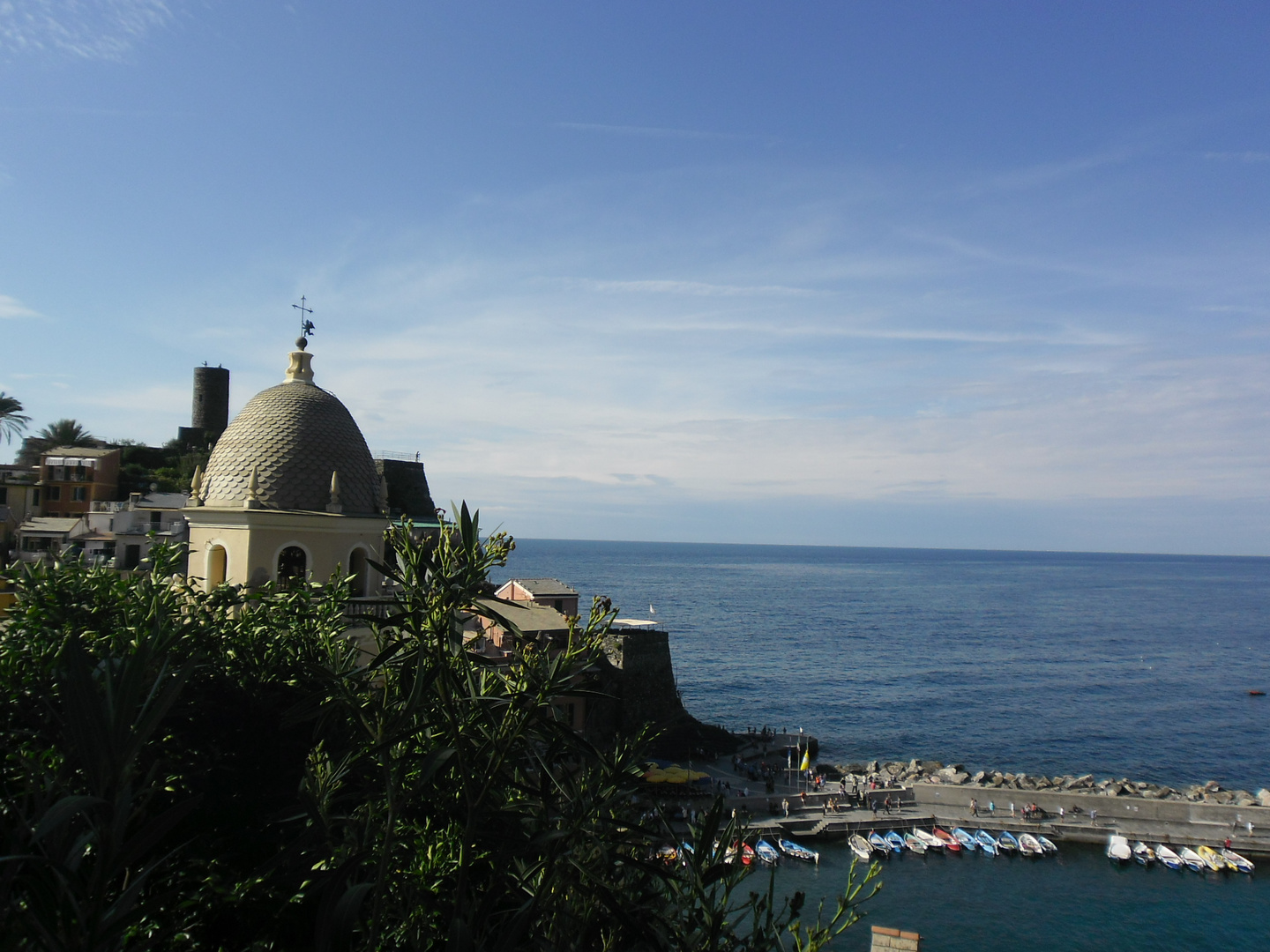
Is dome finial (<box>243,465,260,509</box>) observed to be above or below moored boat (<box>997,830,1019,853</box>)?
above

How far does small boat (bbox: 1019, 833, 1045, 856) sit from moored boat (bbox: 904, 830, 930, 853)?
355cm

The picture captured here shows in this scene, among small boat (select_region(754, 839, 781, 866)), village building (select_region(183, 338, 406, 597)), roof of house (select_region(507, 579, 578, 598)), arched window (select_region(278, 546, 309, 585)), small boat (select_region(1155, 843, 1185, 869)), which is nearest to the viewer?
village building (select_region(183, 338, 406, 597))

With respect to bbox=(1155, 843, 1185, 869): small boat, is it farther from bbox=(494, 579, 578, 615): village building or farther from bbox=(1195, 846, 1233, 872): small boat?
bbox=(494, 579, 578, 615): village building

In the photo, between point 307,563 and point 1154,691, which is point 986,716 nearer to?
point 1154,691

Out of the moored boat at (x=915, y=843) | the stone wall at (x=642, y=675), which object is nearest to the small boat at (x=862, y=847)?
the moored boat at (x=915, y=843)

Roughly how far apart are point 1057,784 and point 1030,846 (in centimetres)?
855

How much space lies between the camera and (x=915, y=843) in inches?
1254

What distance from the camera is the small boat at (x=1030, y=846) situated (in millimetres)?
31672

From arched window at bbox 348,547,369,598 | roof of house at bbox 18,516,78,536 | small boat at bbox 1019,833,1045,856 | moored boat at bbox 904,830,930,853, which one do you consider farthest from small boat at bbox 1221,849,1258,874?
roof of house at bbox 18,516,78,536

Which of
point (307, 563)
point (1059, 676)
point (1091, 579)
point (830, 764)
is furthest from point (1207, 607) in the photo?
point (307, 563)

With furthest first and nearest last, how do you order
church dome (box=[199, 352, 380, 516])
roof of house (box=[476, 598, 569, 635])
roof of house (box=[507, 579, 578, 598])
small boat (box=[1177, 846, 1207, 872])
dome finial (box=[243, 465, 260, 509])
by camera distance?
1. roof of house (box=[507, 579, 578, 598])
2. roof of house (box=[476, 598, 569, 635])
3. small boat (box=[1177, 846, 1207, 872])
4. church dome (box=[199, 352, 380, 516])
5. dome finial (box=[243, 465, 260, 509])

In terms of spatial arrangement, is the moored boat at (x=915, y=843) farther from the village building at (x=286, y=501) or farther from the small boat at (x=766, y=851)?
the village building at (x=286, y=501)

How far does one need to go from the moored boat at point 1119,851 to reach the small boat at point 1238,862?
122 inches

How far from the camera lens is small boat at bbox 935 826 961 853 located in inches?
1249
